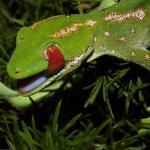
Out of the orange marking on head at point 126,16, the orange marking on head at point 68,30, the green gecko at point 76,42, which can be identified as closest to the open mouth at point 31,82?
the green gecko at point 76,42

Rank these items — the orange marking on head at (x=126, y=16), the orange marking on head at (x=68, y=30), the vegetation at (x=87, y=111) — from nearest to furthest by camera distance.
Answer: the vegetation at (x=87, y=111)
the orange marking on head at (x=68, y=30)
the orange marking on head at (x=126, y=16)

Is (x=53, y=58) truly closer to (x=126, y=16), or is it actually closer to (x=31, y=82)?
(x=31, y=82)

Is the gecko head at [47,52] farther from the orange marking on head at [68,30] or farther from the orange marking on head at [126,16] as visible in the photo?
the orange marking on head at [126,16]

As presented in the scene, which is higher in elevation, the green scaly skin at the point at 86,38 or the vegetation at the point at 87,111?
the green scaly skin at the point at 86,38

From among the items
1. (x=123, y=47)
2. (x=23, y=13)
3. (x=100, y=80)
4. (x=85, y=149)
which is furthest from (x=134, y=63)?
(x=23, y=13)

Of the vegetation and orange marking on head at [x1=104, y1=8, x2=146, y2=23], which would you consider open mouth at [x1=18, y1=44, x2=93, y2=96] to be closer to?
the vegetation

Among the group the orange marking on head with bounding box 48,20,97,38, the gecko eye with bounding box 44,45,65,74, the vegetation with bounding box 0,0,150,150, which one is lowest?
the vegetation with bounding box 0,0,150,150

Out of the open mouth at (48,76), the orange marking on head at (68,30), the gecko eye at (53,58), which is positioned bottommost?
the open mouth at (48,76)

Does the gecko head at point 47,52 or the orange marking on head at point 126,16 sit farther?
the orange marking on head at point 126,16

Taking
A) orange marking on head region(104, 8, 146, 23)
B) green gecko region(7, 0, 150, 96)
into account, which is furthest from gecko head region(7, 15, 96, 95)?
orange marking on head region(104, 8, 146, 23)
